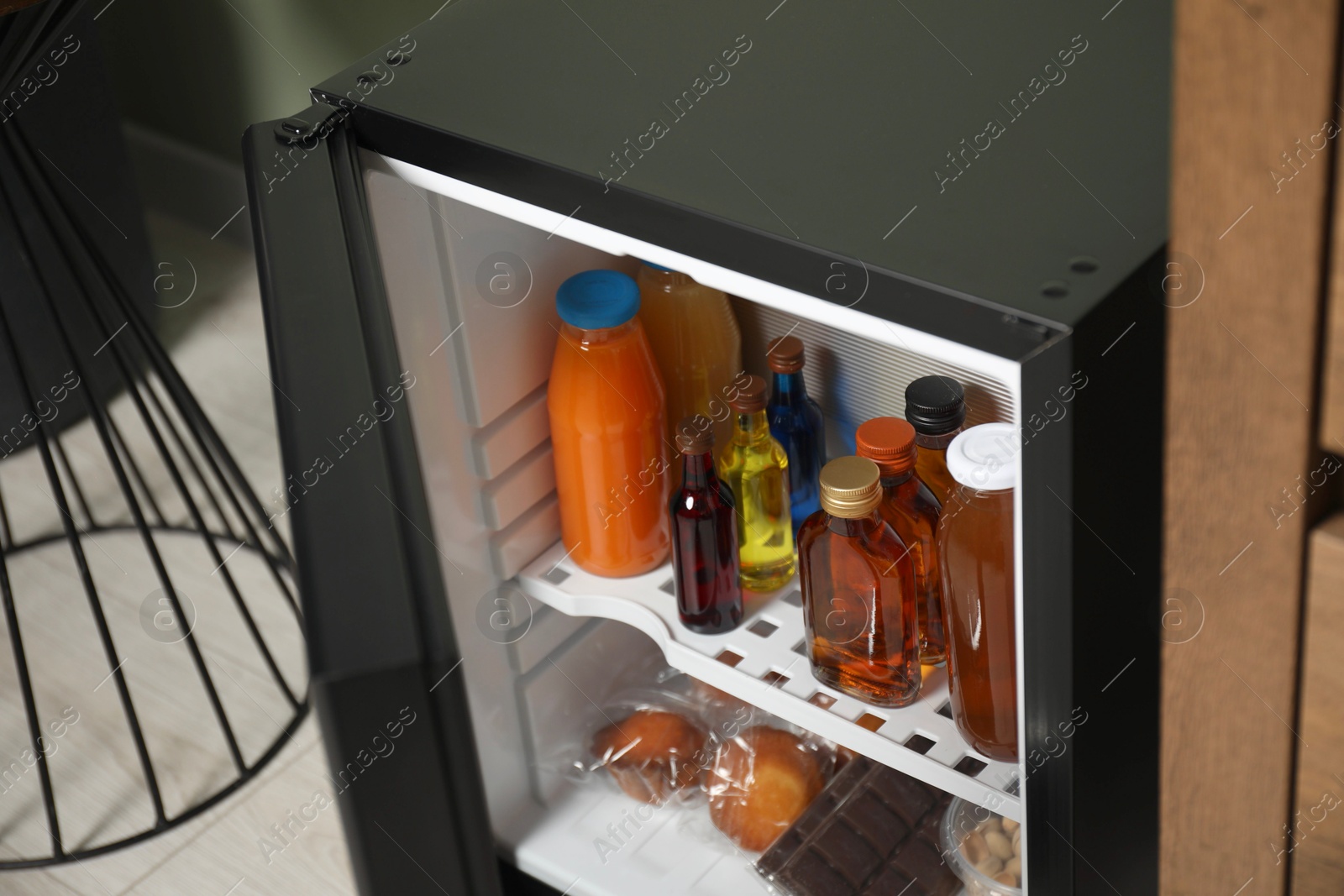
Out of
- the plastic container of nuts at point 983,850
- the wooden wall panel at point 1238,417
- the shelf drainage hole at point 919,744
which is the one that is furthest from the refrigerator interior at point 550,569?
the wooden wall panel at point 1238,417

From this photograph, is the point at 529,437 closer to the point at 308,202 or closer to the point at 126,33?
the point at 308,202

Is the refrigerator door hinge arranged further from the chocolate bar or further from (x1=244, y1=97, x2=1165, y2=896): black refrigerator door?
the chocolate bar

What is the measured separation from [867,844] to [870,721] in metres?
0.24

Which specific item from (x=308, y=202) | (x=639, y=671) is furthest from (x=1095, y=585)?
(x=639, y=671)

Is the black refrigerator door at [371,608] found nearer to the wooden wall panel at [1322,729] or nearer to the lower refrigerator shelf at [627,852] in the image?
the wooden wall panel at [1322,729]

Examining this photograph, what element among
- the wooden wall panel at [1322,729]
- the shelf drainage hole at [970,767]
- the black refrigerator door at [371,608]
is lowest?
the shelf drainage hole at [970,767]

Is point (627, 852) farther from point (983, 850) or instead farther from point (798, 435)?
point (798, 435)

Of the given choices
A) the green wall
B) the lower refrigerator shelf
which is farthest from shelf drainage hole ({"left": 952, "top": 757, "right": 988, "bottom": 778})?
the green wall

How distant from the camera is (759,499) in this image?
1063mm

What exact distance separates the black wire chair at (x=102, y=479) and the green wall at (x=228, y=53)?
286 mm

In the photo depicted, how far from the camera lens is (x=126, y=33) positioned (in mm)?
2236

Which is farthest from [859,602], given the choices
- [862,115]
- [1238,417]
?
[1238,417]

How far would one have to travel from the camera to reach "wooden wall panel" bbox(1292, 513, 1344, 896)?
15.3 inches

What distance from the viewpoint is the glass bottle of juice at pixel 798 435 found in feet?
3.44
